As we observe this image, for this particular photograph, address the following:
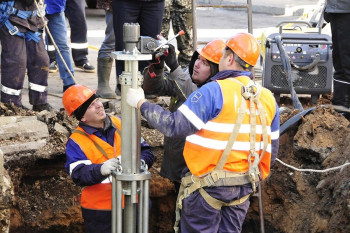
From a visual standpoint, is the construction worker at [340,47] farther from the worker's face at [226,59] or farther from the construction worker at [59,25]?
the construction worker at [59,25]

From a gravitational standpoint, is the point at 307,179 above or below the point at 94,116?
below

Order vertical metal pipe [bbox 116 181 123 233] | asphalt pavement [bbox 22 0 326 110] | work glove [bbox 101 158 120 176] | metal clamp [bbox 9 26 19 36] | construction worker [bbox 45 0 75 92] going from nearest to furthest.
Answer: vertical metal pipe [bbox 116 181 123 233] → work glove [bbox 101 158 120 176] → metal clamp [bbox 9 26 19 36] → construction worker [bbox 45 0 75 92] → asphalt pavement [bbox 22 0 326 110]

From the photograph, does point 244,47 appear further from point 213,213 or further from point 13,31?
point 13,31

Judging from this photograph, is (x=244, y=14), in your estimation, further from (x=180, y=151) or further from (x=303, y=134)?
(x=180, y=151)

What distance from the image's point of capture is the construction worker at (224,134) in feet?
14.4

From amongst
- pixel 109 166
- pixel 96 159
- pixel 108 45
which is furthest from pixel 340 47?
pixel 109 166

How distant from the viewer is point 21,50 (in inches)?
291

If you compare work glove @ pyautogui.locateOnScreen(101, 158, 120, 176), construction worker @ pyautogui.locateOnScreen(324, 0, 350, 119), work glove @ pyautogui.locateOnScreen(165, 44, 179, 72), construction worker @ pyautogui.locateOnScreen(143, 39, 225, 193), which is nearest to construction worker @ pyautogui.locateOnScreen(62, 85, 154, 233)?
work glove @ pyautogui.locateOnScreen(101, 158, 120, 176)

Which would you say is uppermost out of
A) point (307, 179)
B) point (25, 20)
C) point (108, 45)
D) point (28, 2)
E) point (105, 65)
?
point (28, 2)

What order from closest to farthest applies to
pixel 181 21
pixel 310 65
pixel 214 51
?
pixel 214 51 → pixel 310 65 → pixel 181 21

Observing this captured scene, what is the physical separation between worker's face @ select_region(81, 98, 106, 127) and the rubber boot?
3.20 m

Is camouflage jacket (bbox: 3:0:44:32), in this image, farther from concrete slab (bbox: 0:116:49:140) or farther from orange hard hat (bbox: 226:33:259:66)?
orange hard hat (bbox: 226:33:259:66)

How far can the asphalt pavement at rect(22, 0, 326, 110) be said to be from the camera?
33.7ft

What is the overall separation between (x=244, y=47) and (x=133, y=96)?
2.74 ft
